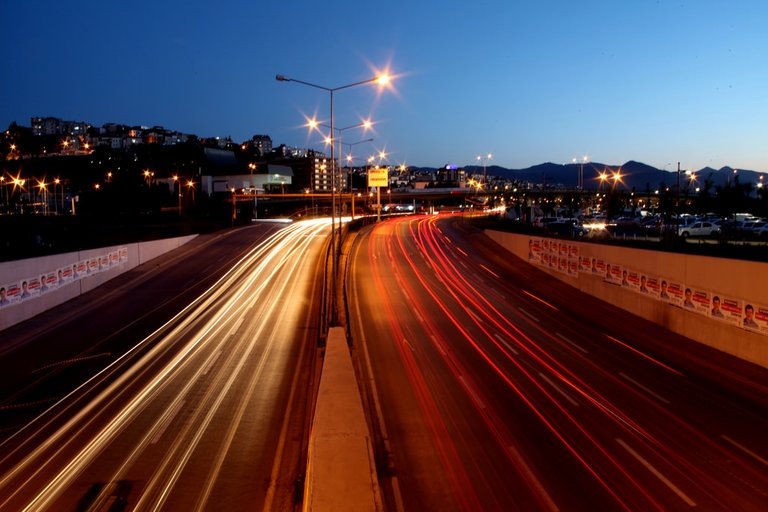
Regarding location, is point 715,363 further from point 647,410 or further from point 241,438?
point 241,438

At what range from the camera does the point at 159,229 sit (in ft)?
181

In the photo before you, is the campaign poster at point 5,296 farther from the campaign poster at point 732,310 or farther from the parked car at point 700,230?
the parked car at point 700,230

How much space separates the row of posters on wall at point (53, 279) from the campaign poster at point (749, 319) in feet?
88.6

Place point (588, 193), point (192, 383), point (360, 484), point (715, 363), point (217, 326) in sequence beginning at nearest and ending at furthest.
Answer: point (360, 484) < point (192, 383) < point (715, 363) < point (217, 326) < point (588, 193)

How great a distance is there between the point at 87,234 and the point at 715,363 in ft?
139

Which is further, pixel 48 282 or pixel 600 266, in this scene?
pixel 600 266

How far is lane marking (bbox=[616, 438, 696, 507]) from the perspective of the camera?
973 cm

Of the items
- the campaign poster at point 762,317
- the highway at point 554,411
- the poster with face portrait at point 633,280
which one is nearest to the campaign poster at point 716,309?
the highway at point 554,411

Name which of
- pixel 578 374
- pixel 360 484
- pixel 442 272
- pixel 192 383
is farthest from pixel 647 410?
pixel 442 272

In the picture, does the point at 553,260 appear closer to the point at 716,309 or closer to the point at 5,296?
the point at 716,309

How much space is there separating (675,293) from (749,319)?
4.24 m

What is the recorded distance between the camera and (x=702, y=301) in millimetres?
20312

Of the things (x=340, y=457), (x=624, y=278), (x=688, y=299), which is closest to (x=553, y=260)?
(x=624, y=278)

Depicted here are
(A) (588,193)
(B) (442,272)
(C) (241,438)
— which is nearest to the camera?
(C) (241,438)
